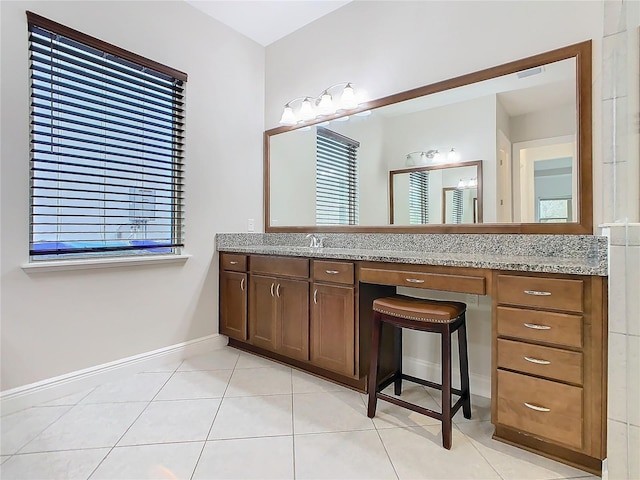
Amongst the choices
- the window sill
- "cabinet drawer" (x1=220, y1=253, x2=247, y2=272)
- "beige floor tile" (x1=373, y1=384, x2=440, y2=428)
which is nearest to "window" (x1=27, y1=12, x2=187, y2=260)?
the window sill

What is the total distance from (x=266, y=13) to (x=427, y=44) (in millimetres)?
1417

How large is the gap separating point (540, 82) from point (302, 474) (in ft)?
7.63

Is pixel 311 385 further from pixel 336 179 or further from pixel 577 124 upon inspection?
pixel 577 124

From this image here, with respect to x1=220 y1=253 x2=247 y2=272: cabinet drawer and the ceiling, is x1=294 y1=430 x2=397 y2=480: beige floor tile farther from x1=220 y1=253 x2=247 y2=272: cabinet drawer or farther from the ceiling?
the ceiling

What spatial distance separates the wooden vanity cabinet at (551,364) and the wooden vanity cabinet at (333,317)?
818mm

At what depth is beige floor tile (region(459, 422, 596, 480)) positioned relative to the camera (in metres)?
1.38

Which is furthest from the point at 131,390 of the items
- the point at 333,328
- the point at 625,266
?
the point at 625,266

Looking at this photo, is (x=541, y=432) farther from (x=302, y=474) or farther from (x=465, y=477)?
(x=302, y=474)

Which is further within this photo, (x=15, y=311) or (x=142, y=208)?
(x=142, y=208)

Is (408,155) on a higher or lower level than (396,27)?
lower

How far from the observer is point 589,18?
1.70 m

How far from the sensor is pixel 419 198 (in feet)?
7.61

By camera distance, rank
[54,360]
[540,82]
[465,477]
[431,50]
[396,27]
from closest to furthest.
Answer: [465,477], [540,82], [54,360], [431,50], [396,27]

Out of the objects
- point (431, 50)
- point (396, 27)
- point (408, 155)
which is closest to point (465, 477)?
point (408, 155)
